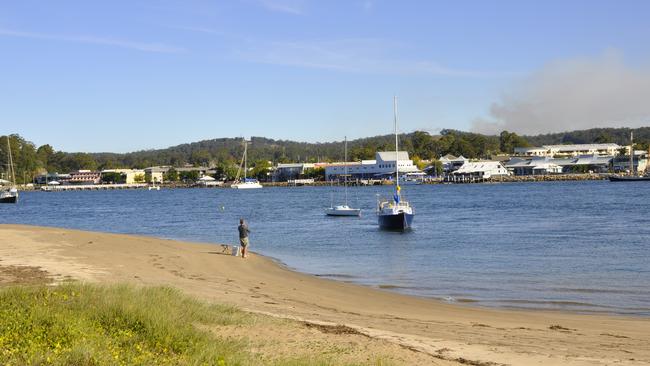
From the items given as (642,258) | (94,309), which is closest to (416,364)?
(94,309)

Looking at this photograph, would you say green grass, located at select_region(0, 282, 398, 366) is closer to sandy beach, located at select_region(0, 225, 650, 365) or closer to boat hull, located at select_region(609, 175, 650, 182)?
sandy beach, located at select_region(0, 225, 650, 365)

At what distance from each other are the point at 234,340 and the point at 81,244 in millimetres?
24711

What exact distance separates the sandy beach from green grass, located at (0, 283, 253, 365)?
5.33ft

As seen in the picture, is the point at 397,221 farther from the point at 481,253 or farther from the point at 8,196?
the point at 8,196

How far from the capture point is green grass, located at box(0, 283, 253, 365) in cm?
1040

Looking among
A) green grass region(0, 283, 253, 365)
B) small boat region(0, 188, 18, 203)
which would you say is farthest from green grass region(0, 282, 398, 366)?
small boat region(0, 188, 18, 203)

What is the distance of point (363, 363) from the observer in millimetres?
11891

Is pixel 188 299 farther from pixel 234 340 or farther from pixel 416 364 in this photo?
pixel 416 364

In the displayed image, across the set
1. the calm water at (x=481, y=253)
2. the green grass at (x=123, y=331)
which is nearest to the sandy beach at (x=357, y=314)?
the green grass at (x=123, y=331)

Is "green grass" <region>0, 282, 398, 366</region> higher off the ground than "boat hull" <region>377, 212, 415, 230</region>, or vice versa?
"green grass" <region>0, 282, 398, 366</region>

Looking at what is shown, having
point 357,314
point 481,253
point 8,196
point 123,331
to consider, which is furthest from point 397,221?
point 8,196

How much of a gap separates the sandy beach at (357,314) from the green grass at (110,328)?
5.33 ft

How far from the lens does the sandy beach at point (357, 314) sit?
45.9 ft

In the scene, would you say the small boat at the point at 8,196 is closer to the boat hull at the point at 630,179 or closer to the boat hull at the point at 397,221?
the boat hull at the point at 397,221
